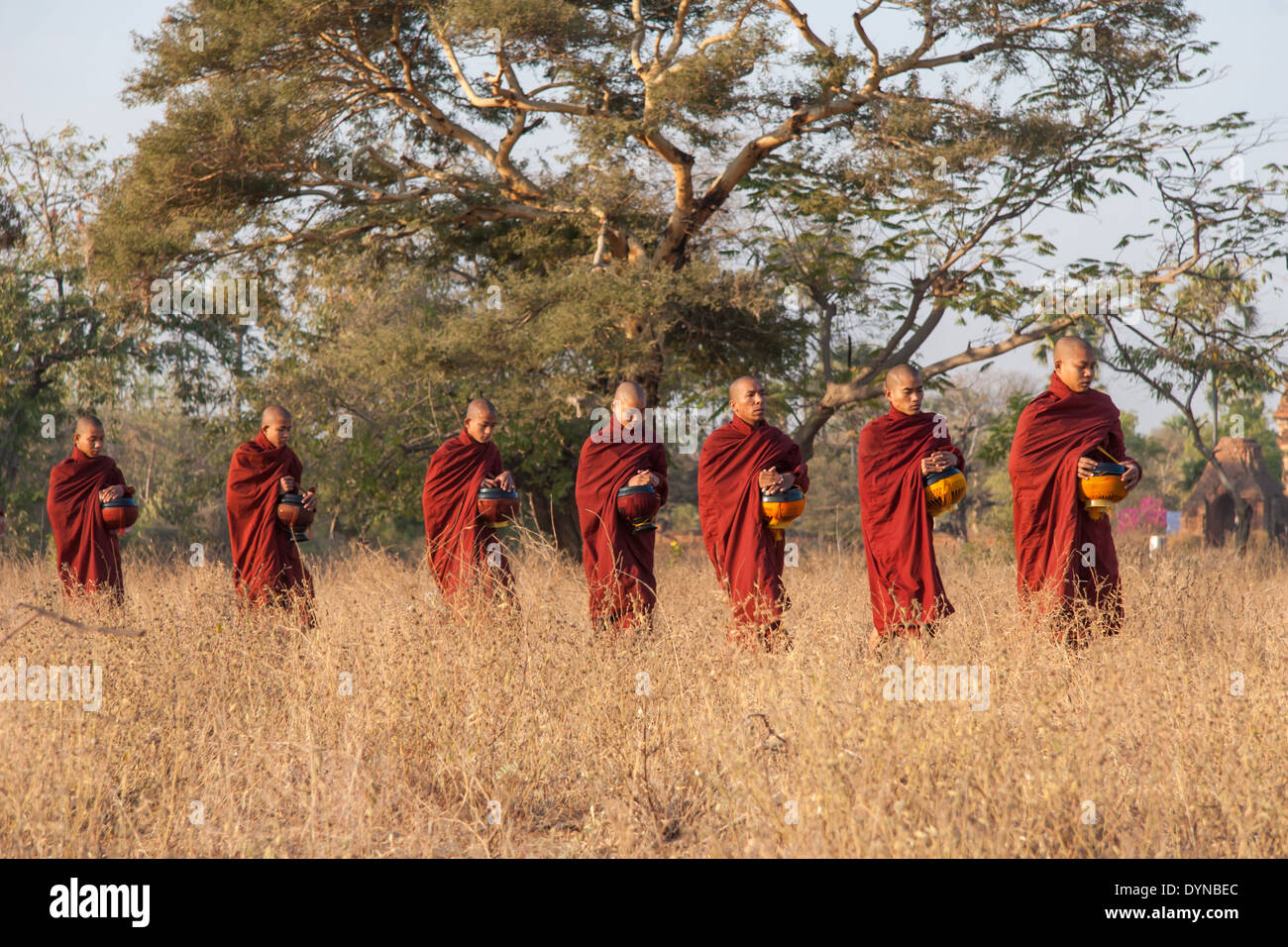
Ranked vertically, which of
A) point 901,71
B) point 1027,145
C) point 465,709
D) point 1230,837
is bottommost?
point 1230,837

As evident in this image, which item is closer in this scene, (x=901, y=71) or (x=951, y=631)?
(x=951, y=631)

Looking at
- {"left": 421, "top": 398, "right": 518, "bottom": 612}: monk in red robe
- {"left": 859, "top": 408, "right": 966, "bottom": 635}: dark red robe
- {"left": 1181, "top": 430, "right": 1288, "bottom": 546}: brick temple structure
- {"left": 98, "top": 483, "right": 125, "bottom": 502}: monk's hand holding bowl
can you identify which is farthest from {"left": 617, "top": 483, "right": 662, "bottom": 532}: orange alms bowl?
{"left": 1181, "top": 430, "right": 1288, "bottom": 546}: brick temple structure

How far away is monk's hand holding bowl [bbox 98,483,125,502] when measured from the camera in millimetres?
8719

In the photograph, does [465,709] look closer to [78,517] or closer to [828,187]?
[78,517]

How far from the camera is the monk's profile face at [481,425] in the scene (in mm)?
7793

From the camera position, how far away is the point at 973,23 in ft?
41.1

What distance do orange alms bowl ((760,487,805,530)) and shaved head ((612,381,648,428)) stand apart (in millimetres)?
1033

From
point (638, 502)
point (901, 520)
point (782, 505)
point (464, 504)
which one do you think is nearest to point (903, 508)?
point (901, 520)

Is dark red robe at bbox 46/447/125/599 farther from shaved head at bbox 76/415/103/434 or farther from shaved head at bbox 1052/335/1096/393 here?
shaved head at bbox 1052/335/1096/393

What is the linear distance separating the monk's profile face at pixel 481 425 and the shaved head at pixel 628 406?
3.97 ft

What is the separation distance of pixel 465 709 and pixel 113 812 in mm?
1350

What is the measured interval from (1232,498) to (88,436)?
23.4m

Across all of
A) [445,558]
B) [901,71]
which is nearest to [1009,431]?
[901,71]

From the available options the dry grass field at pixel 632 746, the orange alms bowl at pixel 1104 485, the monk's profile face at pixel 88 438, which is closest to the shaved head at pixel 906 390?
the orange alms bowl at pixel 1104 485
